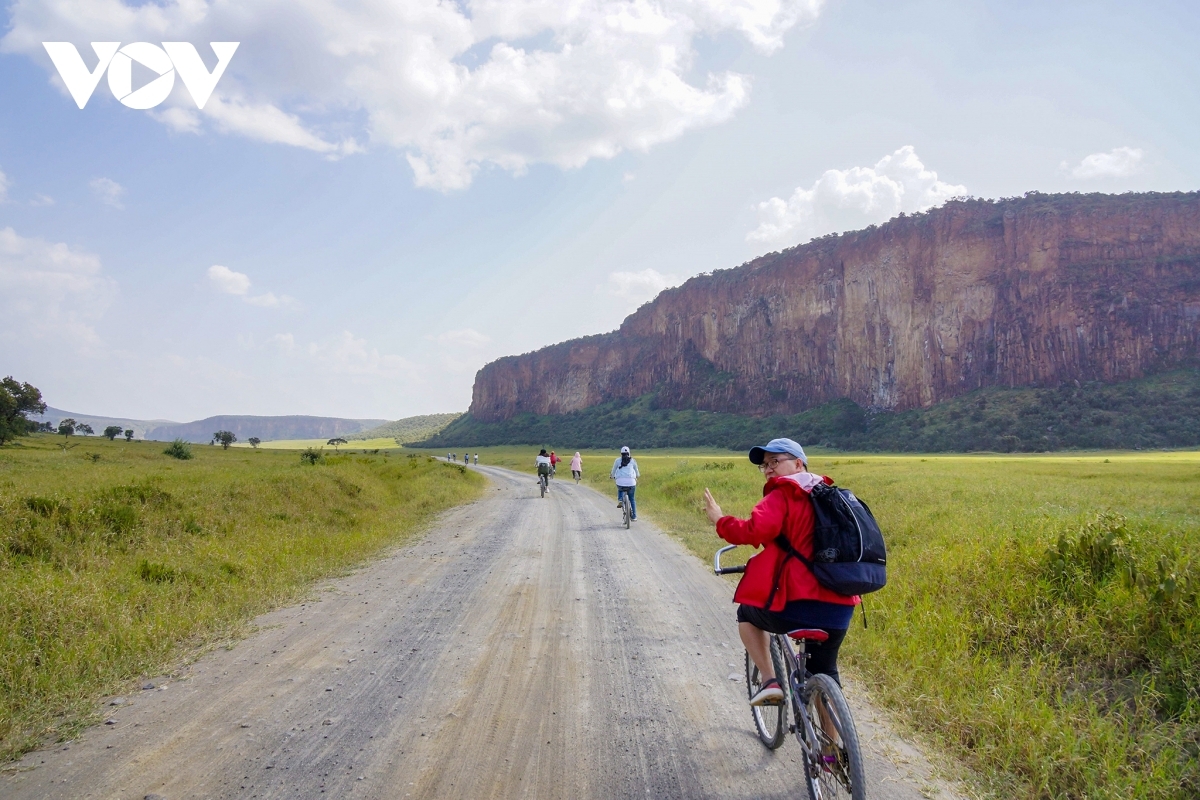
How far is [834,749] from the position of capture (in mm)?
3068

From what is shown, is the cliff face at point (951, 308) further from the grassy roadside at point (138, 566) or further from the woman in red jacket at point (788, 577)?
the woman in red jacket at point (788, 577)

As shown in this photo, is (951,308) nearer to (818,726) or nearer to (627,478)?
(627,478)

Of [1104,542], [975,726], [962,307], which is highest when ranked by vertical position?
[962,307]

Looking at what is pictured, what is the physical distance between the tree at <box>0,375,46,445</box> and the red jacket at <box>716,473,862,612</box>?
1699 inches

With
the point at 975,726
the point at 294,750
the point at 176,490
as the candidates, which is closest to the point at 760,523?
the point at 975,726

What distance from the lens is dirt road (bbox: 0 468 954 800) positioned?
334 centimetres

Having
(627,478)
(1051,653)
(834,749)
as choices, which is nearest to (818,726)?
(834,749)

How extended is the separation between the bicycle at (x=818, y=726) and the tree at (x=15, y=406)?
43.0 m

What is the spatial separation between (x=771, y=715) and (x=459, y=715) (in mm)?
2165

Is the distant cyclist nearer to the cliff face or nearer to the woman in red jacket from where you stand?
the woman in red jacket

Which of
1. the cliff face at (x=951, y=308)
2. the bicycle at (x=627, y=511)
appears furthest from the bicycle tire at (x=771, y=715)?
the cliff face at (x=951, y=308)

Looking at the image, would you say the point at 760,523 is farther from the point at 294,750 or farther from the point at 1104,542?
the point at 1104,542

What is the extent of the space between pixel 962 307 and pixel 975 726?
318 ft

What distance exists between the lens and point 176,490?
1159cm
